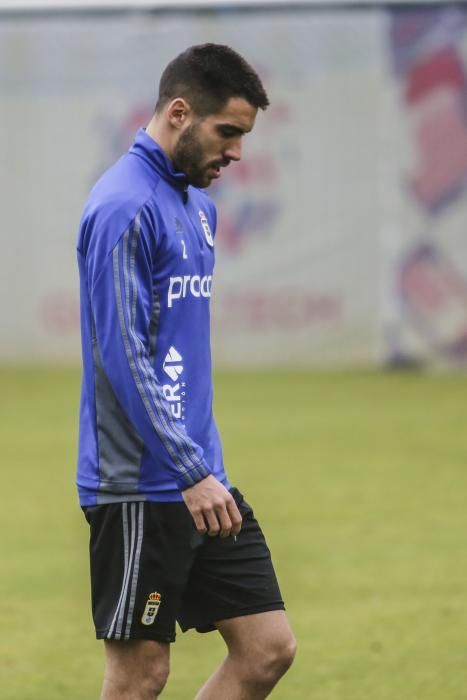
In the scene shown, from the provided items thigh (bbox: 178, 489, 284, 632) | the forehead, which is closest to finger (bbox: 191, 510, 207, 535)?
thigh (bbox: 178, 489, 284, 632)

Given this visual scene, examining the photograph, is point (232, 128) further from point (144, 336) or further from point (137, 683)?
point (137, 683)

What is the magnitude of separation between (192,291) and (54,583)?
13.2 feet

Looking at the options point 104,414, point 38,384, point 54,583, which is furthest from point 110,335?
point 38,384

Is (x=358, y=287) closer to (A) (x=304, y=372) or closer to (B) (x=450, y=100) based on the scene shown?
(A) (x=304, y=372)

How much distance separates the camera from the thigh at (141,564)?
15.1ft

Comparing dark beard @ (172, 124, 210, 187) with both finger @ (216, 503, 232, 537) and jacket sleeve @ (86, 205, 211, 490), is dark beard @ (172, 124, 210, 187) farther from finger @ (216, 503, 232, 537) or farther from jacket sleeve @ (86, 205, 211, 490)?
finger @ (216, 503, 232, 537)

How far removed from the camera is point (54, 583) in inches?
330

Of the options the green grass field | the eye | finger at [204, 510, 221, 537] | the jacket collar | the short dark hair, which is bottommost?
the green grass field

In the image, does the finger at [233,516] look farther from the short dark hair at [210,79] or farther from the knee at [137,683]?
the short dark hair at [210,79]

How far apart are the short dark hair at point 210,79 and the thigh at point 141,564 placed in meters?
1.11

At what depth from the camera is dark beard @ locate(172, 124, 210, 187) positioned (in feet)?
15.4

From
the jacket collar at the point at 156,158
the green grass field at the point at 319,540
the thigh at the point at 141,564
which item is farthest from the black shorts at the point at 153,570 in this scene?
the green grass field at the point at 319,540

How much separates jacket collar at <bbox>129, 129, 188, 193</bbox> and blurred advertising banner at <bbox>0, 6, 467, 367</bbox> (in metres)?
14.2

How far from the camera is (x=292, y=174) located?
19.2m
